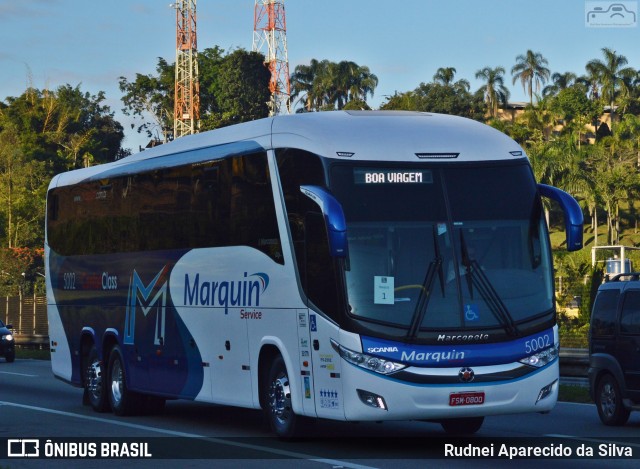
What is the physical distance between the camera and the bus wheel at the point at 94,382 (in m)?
21.2

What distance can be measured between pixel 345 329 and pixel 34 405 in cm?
994

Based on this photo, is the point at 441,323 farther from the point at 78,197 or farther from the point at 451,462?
the point at 78,197

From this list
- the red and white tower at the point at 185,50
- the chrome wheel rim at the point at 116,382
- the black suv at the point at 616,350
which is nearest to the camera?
the black suv at the point at 616,350

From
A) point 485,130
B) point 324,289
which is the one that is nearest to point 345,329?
point 324,289

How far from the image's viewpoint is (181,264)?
18469 millimetres

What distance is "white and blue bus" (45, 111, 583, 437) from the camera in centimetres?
1368

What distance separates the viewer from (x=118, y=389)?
20750mm

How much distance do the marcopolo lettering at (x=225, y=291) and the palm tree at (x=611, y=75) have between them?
9872 cm

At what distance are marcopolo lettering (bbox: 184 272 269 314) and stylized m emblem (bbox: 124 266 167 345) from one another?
913 mm

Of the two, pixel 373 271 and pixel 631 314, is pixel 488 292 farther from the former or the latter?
pixel 631 314

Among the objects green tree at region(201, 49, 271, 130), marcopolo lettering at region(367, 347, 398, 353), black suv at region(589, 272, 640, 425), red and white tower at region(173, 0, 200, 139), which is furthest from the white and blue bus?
green tree at region(201, 49, 271, 130)

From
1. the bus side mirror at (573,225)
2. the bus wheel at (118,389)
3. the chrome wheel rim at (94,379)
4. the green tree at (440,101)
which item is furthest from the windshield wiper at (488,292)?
the green tree at (440,101)

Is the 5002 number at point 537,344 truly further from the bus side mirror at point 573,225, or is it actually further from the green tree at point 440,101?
the green tree at point 440,101

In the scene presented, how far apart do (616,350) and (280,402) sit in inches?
207
